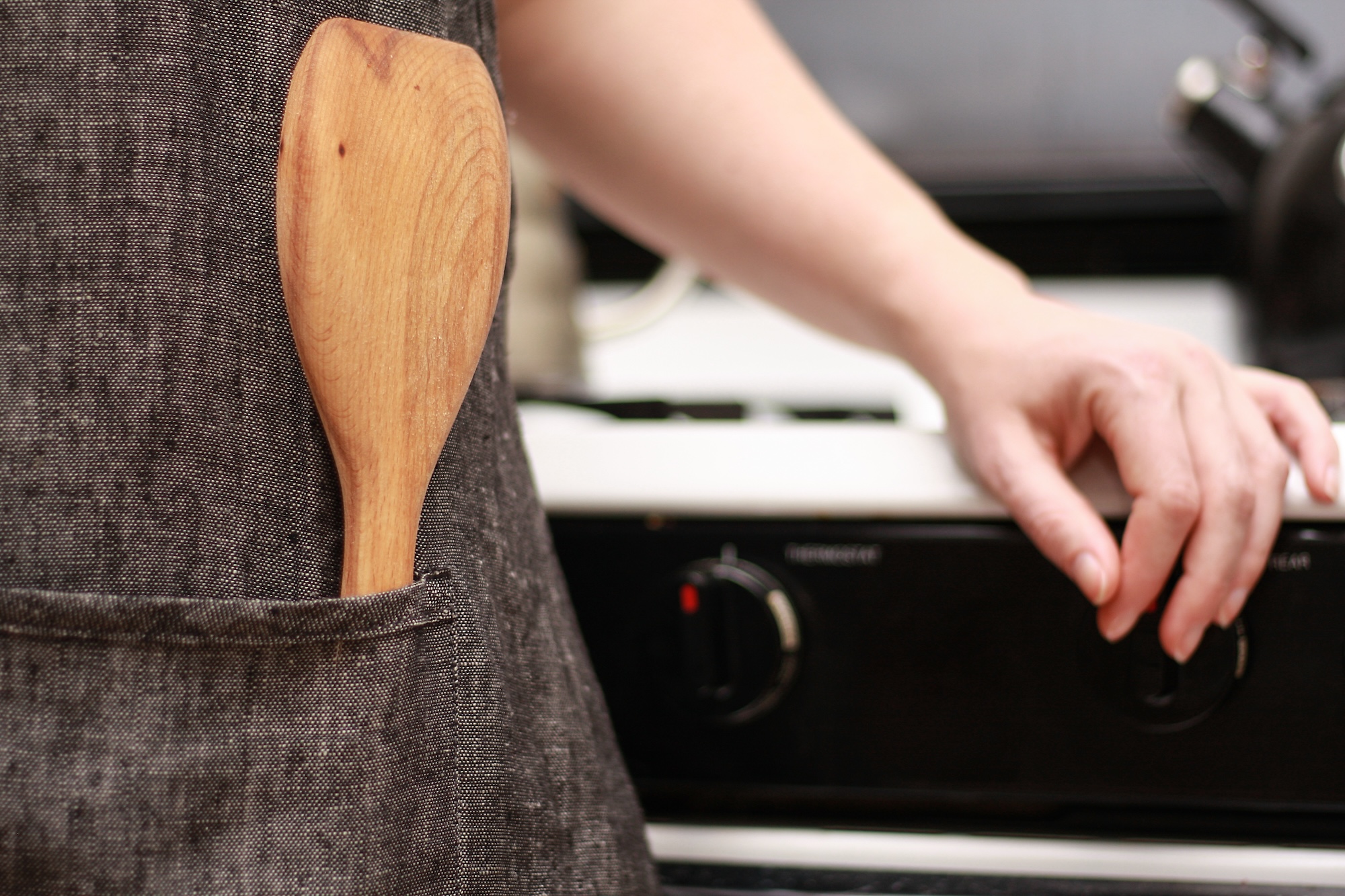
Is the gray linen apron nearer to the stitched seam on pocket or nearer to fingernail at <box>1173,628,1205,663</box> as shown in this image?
the stitched seam on pocket

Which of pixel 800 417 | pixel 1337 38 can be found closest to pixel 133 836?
pixel 800 417

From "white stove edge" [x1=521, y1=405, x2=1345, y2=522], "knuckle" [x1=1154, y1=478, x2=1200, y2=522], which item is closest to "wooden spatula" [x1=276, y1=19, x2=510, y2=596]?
"white stove edge" [x1=521, y1=405, x2=1345, y2=522]

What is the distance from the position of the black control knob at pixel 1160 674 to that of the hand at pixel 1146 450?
1cm

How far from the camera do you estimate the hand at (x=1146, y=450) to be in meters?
0.41

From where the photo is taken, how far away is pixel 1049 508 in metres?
0.42

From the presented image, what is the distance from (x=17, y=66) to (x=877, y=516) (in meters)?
0.35

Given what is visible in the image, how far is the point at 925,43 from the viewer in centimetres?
127

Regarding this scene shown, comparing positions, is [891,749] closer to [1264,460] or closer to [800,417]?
[1264,460]

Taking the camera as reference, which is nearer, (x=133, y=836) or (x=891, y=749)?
(x=133, y=836)

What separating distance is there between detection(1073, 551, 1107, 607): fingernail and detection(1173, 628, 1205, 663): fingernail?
0.04 m

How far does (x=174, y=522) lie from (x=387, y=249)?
96 millimetres

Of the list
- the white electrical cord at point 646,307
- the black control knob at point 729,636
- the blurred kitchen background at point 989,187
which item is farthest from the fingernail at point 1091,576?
the white electrical cord at point 646,307

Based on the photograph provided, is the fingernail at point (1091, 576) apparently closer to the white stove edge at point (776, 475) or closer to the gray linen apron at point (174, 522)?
the white stove edge at point (776, 475)

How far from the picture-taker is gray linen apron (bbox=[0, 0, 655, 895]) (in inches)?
10.6
